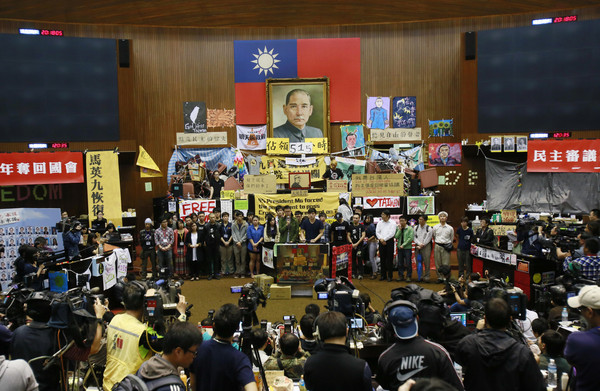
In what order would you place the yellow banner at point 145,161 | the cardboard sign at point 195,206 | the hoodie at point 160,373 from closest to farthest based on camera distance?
the hoodie at point 160,373
the cardboard sign at point 195,206
the yellow banner at point 145,161

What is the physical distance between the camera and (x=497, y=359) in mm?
3250

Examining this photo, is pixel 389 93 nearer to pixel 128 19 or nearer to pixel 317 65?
pixel 317 65

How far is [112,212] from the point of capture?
52.2 feet

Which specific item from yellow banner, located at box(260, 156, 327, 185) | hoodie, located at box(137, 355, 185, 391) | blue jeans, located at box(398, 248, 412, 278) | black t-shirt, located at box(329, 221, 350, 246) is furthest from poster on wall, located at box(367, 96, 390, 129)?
hoodie, located at box(137, 355, 185, 391)

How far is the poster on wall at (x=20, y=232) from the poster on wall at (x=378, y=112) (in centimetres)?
1078

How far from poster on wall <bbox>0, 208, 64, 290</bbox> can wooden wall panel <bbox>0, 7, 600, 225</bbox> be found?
5406 millimetres

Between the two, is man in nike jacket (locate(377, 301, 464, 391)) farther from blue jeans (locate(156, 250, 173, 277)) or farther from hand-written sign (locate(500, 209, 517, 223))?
hand-written sign (locate(500, 209, 517, 223))

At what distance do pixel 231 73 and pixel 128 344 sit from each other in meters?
15.6

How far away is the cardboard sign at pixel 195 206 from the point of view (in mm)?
14249

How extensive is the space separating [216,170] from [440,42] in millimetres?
9170

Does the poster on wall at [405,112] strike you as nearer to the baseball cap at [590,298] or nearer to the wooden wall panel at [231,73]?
the wooden wall panel at [231,73]

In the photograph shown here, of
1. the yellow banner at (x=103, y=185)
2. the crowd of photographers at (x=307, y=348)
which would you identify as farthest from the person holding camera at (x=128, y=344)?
the yellow banner at (x=103, y=185)

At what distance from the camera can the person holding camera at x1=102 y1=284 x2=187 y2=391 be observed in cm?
373

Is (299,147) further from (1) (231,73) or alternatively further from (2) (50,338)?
(2) (50,338)
